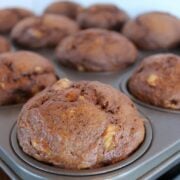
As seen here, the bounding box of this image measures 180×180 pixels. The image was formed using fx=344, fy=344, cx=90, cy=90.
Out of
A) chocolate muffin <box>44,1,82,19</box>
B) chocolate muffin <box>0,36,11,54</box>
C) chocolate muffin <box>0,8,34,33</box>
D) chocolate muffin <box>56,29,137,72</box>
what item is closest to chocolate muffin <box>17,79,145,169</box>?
chocolate muffin <box>56,29,137,72</box>

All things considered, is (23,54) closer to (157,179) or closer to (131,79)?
(131,79)

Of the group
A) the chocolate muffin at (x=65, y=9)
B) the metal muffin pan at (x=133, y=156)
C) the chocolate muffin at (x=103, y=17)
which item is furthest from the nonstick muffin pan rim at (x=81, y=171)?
the chocolate muffin at (x=65, y=9)

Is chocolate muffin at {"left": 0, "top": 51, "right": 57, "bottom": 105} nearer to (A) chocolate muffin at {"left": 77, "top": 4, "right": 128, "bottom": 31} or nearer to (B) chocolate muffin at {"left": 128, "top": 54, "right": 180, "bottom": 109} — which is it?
(B) chocolate muffin at {"left": 128, "top": 54, "right": 180, "bottom": 109}

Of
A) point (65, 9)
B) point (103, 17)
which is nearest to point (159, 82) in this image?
point (103, 17)

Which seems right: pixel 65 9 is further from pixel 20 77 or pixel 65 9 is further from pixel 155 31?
pixel 20 77

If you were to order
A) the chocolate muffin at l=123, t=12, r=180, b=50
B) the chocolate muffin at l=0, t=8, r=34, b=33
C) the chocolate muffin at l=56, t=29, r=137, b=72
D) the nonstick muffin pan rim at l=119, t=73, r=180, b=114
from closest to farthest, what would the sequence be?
the nonstick muffin pan rim at l=119, t=73, r=180, b=114, the chocolate muffin at l=56, t=29, r=137, b=72, the chocolate muffin at l=123, t=12, r=180, b=50, the chocolate muffin at l=0, t=8, r=34, b=33

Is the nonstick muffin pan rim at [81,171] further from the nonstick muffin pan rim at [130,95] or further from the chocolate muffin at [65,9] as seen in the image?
the chocolate muffin at [65,9]

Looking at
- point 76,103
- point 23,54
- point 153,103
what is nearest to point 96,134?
point 76,103
